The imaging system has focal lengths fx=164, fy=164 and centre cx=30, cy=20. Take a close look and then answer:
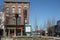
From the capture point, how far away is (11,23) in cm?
4738

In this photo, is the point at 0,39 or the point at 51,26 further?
the point at 51,26

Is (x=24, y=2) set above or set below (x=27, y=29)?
above

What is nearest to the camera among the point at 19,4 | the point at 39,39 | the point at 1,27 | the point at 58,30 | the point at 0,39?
the point at 39,39

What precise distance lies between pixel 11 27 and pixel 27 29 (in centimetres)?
840

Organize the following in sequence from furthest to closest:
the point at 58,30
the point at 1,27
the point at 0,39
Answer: the point at 58,30, the point at 1,27, the point at 0,39

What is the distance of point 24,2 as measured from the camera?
4819 centimetres

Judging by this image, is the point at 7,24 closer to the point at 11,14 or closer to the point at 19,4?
the point at 11,14

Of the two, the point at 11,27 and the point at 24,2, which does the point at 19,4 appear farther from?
the point at 11,27

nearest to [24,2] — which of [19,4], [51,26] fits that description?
[19,4]

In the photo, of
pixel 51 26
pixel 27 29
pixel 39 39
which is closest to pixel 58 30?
pixel 51 26

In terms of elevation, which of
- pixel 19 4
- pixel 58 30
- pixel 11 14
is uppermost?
pixel 19 4

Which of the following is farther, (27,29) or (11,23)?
(11,23)

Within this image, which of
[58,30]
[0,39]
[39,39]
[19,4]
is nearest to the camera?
[39,39]

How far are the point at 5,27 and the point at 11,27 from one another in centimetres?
195
